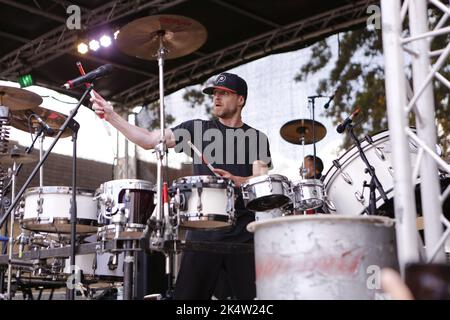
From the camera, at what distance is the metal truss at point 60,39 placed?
794 centimetres

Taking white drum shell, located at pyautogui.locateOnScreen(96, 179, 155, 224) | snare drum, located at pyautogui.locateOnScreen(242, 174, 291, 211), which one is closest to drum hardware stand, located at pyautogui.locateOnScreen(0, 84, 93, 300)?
white drum shell, located at pyautogui.locateOnScreen(96, 179, 155, 224)

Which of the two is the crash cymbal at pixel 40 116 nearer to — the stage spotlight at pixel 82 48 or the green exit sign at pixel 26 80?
the stage spotlight at pixel 82 48

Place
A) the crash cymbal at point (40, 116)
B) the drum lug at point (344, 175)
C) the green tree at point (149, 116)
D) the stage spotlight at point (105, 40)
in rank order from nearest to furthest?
the drum lug at point (344, 175) < the crash cymbal at point (40, 116) < the stage spotlight at point (105, 40) < the green tree at point (149, 116)

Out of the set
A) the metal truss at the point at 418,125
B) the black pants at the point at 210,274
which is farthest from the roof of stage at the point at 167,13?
the metal truss at the point at 418,125

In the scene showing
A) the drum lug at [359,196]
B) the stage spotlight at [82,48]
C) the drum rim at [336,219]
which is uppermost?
the stage spotlight at [82,48]

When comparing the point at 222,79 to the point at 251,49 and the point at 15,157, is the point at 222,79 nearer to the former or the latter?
the point at 15,157

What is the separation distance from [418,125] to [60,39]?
6.54 metres

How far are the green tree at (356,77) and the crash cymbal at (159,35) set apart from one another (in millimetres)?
3874

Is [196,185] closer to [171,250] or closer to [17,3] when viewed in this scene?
[171,250]

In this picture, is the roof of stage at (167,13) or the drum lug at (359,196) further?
the roof of stage at (167,13)

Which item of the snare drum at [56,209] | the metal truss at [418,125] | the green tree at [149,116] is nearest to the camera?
the metal truss at [418,125]

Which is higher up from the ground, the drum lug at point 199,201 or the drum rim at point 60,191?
the drum rim at point 60,191
